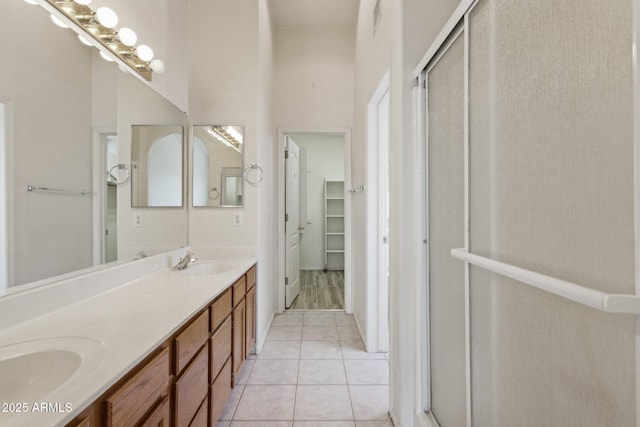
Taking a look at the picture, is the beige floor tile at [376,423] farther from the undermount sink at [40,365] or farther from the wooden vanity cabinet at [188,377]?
the undermount sink at [40,365]

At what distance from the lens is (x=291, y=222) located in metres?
3.58

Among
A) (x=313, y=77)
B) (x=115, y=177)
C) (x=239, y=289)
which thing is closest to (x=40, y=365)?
(x=115, y=177)

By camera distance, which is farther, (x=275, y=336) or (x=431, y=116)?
(x=275, y=336)

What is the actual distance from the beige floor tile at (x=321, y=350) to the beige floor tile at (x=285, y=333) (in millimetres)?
164

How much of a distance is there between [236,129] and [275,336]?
75.9 inches

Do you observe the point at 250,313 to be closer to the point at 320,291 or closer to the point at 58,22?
the point at 58,22

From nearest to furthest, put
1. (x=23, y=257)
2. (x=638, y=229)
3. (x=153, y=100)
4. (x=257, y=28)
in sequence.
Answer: (x=638, y=229)
(x=23, y=257)
(x=153, y=100)
(x=257, y=28)

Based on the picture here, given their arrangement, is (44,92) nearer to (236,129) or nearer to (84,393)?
(84,393)

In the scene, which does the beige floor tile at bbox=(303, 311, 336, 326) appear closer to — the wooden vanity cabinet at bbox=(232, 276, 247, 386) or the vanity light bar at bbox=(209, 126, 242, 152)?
the wooden vanity cabinet at bbox=(232, 276, 247, 386)

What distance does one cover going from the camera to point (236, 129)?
2459 millimetres

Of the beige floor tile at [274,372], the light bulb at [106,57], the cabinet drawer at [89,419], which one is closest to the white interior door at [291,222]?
the beige floor tile at [274,372]

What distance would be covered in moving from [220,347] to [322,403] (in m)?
0.77

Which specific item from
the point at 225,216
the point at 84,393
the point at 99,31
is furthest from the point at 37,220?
the point at 225,216

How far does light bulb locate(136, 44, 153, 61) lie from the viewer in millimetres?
1735
